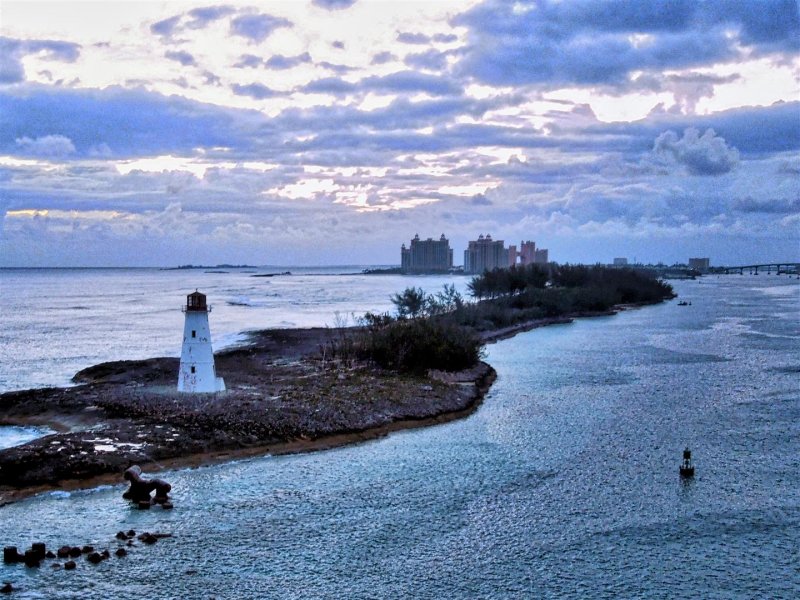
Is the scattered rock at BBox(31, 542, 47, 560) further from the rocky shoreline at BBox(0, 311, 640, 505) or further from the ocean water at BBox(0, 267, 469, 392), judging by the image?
the ocean water at BBox(0, 267, 469, 392)

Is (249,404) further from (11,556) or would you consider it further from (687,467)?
(687,467)

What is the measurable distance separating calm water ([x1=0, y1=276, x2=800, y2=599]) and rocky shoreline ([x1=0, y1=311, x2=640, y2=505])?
4.01ft

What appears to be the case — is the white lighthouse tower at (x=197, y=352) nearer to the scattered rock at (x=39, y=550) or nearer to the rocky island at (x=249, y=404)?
the rocky island at (x=249, y=404)

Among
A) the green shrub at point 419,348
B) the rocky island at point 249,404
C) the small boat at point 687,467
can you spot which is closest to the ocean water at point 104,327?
the rocky island at point 249,404

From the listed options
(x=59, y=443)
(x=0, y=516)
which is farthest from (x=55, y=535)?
(x=59, y=443)

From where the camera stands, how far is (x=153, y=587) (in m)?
17.5

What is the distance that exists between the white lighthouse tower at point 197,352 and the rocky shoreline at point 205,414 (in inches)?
32.9

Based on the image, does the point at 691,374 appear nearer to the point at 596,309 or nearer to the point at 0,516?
the point at 0,516

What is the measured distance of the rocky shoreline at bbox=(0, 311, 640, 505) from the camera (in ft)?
83.3

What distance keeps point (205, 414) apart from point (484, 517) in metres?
13.5

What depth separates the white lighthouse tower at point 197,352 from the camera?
3316cm

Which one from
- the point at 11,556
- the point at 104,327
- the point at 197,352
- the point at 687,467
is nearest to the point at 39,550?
the point at 11,556

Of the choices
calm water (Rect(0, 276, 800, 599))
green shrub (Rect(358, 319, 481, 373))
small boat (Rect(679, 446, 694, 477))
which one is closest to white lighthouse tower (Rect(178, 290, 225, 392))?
calm water (Rect(0, 276, 800, 599))

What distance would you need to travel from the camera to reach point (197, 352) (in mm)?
34000
